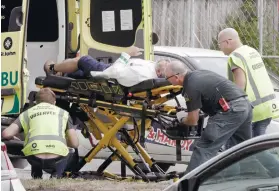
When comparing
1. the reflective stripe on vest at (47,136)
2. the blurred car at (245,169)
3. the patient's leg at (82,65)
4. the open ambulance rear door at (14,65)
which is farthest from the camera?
the open ambulance rear door at (14,65)

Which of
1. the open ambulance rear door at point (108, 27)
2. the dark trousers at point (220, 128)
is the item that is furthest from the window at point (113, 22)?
the dark trousers at point (220, 128)

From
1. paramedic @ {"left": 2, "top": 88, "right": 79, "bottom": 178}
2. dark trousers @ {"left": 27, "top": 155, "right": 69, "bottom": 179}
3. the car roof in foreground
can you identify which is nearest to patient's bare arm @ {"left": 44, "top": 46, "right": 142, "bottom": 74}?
paramedic @ {"left": 2, "top": 88, "right": 79, "bottom": 178}

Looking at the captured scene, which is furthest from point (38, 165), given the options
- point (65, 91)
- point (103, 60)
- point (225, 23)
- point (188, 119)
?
point (225, 23)

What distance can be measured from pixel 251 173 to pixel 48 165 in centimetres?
384

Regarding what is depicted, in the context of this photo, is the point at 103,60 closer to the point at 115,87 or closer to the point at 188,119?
the point at 115,87

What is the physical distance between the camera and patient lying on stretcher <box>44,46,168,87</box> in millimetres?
8836

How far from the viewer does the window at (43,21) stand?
1136cm

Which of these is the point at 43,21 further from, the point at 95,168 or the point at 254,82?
the point at 254,82

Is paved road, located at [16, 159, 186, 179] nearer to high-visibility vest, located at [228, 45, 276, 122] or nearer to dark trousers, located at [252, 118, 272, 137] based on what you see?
dark trousers, located at [252, 118, 272, 137]

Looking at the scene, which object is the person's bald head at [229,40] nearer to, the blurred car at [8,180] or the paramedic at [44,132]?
the paramedic at [44,132]

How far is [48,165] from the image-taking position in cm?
873

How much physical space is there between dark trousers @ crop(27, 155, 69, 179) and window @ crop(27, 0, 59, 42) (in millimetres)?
2753

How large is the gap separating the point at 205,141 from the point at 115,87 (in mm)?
1176

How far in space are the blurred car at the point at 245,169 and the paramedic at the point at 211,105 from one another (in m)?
2.71
